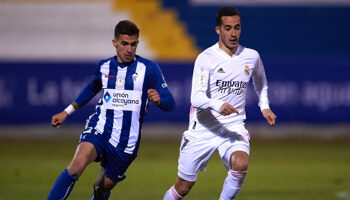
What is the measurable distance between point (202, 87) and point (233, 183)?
0.96m

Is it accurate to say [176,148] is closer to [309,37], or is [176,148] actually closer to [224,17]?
[309,37]

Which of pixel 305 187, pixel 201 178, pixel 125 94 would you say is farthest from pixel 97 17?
pixel 125 94

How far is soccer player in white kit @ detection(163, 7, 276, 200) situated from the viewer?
6207 mm

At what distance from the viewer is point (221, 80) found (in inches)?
247

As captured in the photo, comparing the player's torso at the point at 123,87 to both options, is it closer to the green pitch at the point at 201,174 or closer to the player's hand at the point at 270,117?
the player's hand at the point at 270,117

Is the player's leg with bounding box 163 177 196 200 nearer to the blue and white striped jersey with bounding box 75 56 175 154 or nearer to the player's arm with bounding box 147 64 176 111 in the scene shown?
the blue and white striped jersey with bounding box 75 56 175 154

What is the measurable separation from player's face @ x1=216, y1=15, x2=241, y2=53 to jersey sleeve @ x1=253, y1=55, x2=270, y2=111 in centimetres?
34

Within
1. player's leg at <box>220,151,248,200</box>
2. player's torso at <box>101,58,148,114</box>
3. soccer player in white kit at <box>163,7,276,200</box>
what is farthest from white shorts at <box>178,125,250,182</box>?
player's torso at <box>101,58,148,114</box>

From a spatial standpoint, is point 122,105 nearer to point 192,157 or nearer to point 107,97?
point 107,97

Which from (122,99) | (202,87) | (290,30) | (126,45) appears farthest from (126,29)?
(290,30)

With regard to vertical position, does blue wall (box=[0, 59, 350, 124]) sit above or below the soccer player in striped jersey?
below

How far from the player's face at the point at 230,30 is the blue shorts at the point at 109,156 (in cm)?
148

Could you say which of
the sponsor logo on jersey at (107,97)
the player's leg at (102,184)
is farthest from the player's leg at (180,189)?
the sponsor logo on jersey at (107,97)

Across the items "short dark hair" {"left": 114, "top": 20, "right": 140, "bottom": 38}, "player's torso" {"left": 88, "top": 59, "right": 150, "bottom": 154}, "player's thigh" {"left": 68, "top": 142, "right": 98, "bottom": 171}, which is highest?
"short dark hair" {"left": 114, "top": 20, "right": 140, "bottom": 38}
